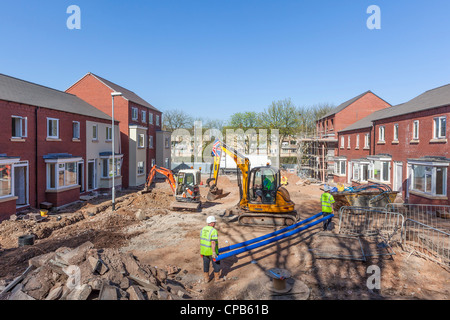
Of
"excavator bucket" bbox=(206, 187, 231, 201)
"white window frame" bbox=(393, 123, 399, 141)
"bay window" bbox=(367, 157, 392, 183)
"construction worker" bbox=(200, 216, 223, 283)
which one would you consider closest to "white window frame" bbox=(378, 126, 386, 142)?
"white window frame" bbox=(393, 123, 399, 141)

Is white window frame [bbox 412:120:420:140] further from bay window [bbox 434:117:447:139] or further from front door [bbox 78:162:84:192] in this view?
front door [bbox 78:162:84:192]

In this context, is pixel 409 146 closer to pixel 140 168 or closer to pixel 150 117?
pixel 140 168

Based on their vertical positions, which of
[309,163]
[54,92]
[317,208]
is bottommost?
[317,208]

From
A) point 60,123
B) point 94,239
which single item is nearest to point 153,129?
point 60,123

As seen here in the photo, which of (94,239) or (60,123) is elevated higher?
(60,123)

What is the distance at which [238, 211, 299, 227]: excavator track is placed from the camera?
42.5 feet

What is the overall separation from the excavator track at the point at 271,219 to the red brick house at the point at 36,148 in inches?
469

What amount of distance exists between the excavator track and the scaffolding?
22.1m

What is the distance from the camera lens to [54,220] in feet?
46.1

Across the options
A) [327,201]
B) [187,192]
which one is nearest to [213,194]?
[187,192]

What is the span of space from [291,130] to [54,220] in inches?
1701

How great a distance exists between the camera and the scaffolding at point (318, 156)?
35.5 m

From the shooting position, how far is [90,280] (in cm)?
596
